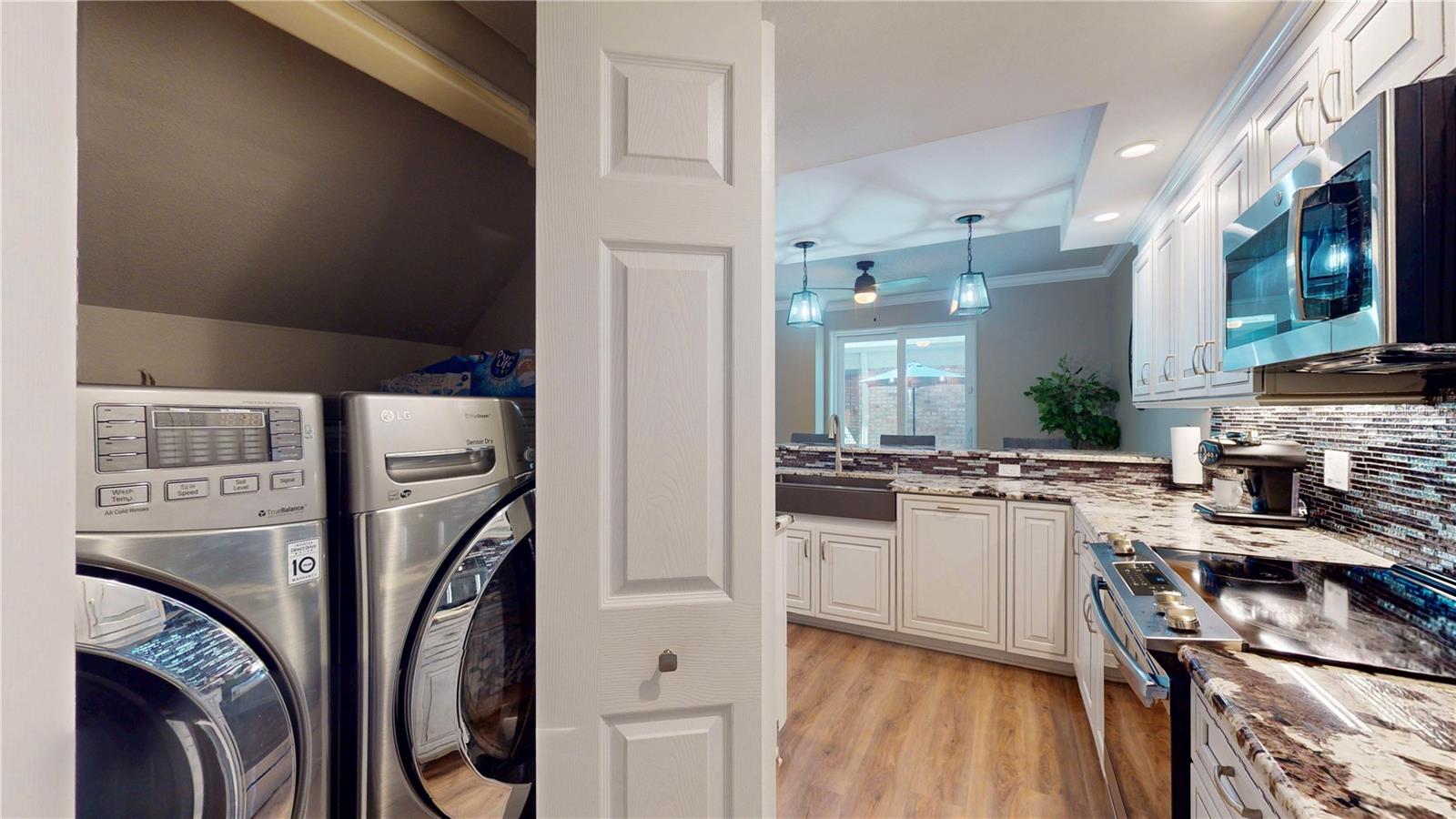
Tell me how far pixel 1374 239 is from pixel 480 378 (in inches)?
69.5

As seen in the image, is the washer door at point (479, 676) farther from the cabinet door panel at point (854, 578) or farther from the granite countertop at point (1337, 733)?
the cabinet door panel at point (854, 578)

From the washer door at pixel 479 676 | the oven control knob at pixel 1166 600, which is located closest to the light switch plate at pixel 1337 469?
the oven control knob at pixel 1166 600

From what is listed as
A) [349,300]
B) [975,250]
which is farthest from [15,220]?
[975,250]

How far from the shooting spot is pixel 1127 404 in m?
4.81

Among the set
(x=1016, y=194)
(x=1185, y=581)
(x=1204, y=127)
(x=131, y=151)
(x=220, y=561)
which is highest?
(x=1016, y=194)

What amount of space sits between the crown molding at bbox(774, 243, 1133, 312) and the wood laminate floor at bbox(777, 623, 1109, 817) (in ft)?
11.1

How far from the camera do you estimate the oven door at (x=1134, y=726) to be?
1.04 metres

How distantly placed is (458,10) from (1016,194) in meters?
2.99

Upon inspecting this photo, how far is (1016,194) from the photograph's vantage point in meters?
3.20

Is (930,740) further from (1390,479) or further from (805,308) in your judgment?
(805,308)

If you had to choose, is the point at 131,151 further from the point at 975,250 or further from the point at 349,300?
the point at 975,250

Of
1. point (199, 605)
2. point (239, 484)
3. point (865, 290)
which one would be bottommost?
point (199, 605)

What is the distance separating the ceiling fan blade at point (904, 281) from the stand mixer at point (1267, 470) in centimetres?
382

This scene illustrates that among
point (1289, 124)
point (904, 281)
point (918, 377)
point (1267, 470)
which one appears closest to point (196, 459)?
point (1289, 124)
